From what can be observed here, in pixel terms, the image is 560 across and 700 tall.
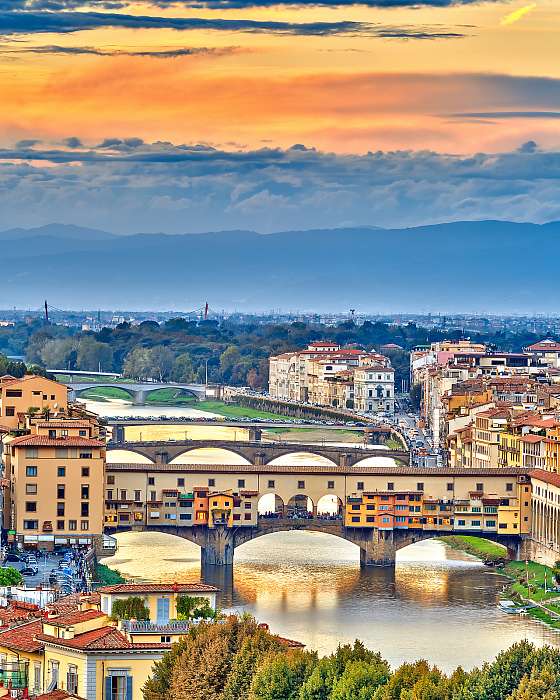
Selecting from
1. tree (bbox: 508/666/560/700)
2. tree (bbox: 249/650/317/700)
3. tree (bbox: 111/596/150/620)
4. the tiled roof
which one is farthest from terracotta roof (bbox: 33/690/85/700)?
the tiled roof

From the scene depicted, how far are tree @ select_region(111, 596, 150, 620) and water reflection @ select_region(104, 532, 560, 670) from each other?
33.2ft

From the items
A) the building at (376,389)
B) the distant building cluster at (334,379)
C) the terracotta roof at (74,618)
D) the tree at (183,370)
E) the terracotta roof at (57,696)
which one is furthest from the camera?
the tree at (183,370)

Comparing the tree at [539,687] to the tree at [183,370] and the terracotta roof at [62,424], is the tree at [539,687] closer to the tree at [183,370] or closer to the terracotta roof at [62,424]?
the terracotta roof at [62,424]

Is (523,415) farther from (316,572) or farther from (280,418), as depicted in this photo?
→ (280,418)

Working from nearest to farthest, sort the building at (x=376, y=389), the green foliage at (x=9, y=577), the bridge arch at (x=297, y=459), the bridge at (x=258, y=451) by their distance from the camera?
the green foliage at (x=9, y=577), the bridge at (x=258, y=451), the bridge arch at (x=297, y=459), the building at (x=376, y=389)

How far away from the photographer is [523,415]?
60.1 metres

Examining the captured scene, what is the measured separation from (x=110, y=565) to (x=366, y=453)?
22.6 m

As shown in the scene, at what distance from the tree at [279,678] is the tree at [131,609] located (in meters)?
1.53

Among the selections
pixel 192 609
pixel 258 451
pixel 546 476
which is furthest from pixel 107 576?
pixel 258 451

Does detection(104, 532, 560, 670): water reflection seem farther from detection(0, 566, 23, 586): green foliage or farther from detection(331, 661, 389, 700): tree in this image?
detection(331, 661, 389, 700): tree

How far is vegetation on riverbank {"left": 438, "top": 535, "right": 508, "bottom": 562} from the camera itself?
50344 mm

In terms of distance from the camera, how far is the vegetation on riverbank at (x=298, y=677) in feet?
74.0

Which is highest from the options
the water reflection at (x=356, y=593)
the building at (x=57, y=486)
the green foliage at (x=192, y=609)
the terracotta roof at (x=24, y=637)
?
the building at (x=57, y=486)

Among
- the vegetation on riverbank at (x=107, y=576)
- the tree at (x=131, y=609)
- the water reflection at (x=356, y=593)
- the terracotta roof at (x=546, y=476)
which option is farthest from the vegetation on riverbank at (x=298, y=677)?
the terracotta roof at (x=546, y=476)
